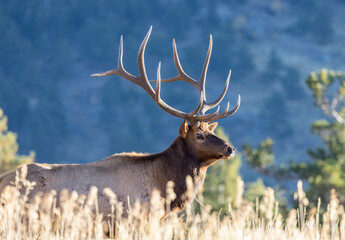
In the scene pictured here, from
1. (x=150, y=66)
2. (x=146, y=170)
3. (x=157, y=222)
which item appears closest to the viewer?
(x=157, y=222)

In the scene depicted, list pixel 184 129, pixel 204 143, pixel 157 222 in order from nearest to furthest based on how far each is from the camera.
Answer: pixel 157 222 < pixel 204 143 < pixel 184 129

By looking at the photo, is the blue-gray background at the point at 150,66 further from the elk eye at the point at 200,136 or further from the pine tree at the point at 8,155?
the elk eye at the point at 200,136

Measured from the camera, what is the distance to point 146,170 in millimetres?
8367

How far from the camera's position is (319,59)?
12875cm

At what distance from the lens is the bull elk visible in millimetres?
7922

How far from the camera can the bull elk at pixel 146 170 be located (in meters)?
7.92

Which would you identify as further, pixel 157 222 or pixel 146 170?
pixel 146 170

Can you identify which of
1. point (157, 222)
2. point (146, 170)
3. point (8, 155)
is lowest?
point (157, 222)

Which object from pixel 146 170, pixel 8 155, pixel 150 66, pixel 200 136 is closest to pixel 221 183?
pixel 8 155

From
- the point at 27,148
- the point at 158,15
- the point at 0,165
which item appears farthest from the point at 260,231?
the point at 158,15

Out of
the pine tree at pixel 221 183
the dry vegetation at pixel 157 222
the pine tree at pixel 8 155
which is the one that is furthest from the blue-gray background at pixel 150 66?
the dry vegetation at pixel 157 222

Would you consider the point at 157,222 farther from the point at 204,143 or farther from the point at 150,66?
the point at 150,66

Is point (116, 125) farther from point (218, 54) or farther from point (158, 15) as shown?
point (158, 15)

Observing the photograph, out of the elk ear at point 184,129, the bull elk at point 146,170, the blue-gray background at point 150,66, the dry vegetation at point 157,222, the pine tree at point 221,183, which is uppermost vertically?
the blue-gray background at point 150,66
